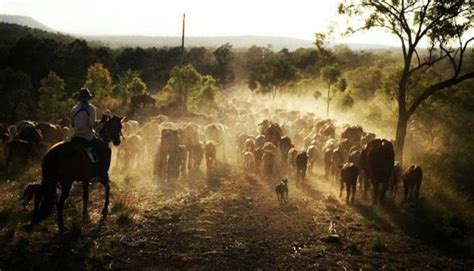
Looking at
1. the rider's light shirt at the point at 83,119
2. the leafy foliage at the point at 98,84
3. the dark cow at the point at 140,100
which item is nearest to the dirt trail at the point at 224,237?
the rider's light shirt at the point at 83,119

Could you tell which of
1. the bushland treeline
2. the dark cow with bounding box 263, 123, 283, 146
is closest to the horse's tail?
the dark cow with bounding box 263, 123, 283, 146

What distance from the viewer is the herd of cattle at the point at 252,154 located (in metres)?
16.2

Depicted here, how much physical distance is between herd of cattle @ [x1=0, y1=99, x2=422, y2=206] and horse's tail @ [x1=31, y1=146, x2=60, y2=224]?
7.77 metres

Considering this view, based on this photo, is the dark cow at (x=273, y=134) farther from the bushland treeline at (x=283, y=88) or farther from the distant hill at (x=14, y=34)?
the distant hill at (x=14, y=34)

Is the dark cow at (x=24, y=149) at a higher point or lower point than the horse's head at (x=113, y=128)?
lower

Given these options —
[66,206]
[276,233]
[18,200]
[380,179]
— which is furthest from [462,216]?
[18,200]

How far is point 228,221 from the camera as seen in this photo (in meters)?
13.3

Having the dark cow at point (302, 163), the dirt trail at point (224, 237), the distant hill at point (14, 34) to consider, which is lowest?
the dirt trail at point (224, 237)

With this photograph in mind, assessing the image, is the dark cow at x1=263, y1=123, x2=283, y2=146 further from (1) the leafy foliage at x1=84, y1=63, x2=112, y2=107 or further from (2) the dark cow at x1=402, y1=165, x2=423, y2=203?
(1) the leafy foliage at x1=84, y1=63, x2=112, y2=107

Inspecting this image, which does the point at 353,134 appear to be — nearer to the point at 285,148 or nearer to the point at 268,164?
the point at 285,148

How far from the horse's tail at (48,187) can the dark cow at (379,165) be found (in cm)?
1056

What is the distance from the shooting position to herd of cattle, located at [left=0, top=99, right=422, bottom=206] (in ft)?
53.3

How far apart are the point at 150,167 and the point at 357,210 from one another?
Result: 9.93m

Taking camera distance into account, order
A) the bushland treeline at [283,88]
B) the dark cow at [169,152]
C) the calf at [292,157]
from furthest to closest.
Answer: the bushland treeline at [283,88] < the calf at [292,157] < the dark cow at [169,152]
